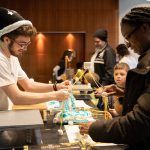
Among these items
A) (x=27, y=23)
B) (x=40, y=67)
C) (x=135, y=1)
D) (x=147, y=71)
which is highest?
(x=135, y=1)

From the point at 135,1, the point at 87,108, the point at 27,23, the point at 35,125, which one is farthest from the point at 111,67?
the point at 135,1

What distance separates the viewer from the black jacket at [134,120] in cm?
96

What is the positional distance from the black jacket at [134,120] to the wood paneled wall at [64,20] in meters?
5.28

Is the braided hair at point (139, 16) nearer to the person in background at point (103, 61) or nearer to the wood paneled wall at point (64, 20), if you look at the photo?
the person in background at point (103, 61)

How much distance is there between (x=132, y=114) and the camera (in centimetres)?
97

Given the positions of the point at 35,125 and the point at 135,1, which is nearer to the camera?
the point at 35,125

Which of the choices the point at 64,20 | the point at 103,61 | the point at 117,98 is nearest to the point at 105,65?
the point at 103,61

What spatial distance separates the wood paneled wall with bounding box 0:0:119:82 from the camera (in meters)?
6.30

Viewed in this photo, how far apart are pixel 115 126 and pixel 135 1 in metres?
5.46

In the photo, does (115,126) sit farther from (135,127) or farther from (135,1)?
(135,1)

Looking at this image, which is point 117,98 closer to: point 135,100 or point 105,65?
point 135,100

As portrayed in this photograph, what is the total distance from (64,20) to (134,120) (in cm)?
555

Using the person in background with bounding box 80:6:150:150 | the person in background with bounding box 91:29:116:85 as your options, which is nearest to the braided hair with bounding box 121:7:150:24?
the person in background with bounding box 80:6:150:150

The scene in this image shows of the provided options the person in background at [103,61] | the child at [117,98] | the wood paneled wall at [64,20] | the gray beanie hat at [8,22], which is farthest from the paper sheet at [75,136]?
the wood paneled wall at [64,20]
